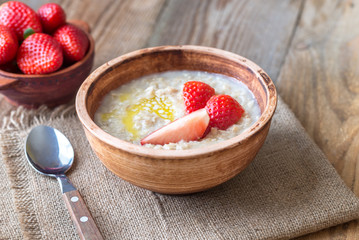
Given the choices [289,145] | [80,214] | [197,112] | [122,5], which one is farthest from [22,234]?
[122,5]

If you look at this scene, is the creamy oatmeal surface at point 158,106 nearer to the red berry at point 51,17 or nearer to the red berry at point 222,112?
the red berry at point 222,112

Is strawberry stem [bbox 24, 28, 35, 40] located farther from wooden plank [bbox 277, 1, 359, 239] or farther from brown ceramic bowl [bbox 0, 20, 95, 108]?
wooden plank [bbox 277, 1, 359, 239]

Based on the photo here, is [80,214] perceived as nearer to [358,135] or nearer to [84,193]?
[84,193]

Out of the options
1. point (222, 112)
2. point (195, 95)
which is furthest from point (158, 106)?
point (222, 112)

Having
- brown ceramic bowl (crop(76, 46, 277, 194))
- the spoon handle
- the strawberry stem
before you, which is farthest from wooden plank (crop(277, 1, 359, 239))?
the strawberry stem

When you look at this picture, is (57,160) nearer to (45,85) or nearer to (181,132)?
(45,85)


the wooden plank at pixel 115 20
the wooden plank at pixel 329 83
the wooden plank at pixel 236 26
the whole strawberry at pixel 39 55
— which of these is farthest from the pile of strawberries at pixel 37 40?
the wooden plank at pixel 329 83
